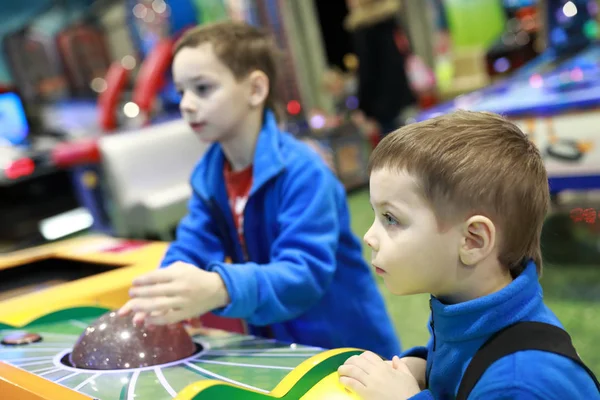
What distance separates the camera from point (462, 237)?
58cm

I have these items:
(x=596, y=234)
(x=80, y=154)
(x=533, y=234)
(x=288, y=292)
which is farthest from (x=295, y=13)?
(x=533, y=234)

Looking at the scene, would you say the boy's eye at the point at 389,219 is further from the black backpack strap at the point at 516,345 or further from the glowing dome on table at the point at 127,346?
the glowing dome on table at the point at 127,346

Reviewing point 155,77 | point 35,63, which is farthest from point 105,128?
point 35,63

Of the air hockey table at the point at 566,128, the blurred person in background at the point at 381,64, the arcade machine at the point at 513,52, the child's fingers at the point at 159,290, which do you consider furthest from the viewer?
the arcade machine at the point at 513,52

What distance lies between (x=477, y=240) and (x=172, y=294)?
0.40 metres

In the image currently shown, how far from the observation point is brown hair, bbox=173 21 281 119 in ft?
3.51

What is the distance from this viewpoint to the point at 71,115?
557cm

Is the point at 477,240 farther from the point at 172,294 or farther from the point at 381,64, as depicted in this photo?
the point at 381,64

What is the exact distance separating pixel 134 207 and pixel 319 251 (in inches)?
82.3

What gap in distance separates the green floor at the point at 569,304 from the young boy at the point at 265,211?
37cm

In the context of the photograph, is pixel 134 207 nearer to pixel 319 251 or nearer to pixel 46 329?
pixel 46 329

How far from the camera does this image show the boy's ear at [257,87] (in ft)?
3.62

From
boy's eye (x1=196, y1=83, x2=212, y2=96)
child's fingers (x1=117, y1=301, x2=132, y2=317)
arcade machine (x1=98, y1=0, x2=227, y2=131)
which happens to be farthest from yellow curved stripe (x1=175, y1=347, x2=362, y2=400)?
arcade machine (x1=98, y1=0, x2=227, y2=131)

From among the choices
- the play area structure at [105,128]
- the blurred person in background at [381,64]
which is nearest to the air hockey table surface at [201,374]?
the play area structure at [105,128]
